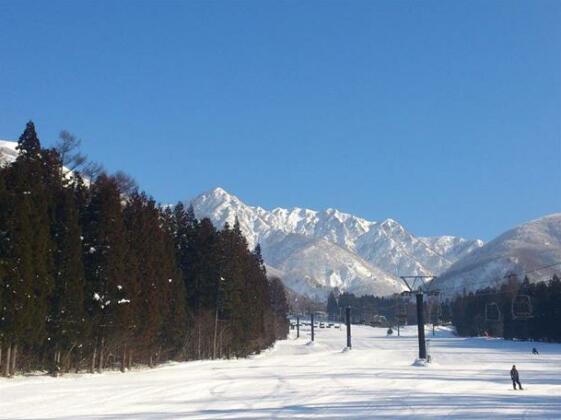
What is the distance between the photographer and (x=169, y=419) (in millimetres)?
19625

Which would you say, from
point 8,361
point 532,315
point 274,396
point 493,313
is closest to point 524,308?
point 493,313

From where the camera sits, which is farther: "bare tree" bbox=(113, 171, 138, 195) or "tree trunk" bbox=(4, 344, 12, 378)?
"bare tree" bbox=(113, 171, 138, 195)

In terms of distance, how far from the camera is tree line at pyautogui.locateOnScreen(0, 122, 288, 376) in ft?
105

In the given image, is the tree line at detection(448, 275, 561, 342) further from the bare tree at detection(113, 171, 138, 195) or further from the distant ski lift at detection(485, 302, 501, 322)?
the bare tree at detection(113, 171, 138, 195)

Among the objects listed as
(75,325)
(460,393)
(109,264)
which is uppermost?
(109,264)

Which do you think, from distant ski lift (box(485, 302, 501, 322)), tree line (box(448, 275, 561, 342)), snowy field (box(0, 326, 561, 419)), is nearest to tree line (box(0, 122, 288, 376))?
snowy field (box(0, 326, 561, 419))

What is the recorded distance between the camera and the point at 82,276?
120ft

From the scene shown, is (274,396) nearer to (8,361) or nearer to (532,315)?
(8,361)

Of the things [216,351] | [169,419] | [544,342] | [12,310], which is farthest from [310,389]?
[544,342]

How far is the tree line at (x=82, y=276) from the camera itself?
32031mm

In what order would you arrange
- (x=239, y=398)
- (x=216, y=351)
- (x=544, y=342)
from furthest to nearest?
(x=544, y=342), (x=216, y=351), (x=239, y=398)

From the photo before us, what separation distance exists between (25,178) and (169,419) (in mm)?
18180

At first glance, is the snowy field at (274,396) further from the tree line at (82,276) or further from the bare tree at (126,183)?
the bare tree at (126,183)

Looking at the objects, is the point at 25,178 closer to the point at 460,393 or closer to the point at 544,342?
the point at 460,393
